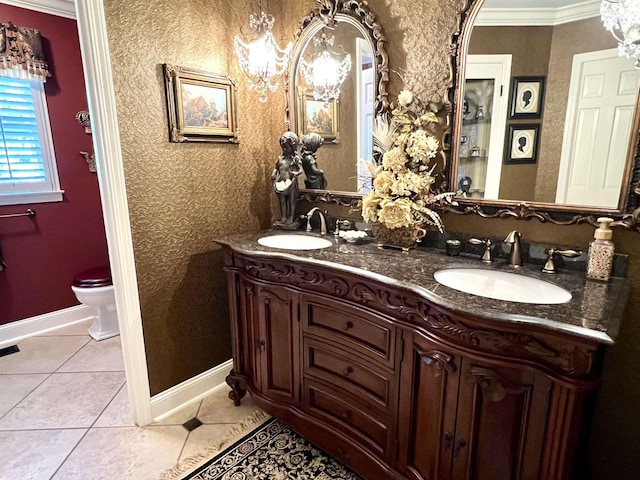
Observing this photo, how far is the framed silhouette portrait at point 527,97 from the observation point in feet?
4.64

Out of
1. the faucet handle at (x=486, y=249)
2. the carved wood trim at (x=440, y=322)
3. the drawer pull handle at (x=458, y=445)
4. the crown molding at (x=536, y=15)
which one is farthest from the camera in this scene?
the faucet handle at (x=486, y=249)

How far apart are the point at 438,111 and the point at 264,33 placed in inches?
39.4

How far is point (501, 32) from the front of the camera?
4.82 feet

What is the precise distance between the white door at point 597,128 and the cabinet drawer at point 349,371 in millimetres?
968

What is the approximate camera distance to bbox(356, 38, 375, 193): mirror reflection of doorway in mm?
1849

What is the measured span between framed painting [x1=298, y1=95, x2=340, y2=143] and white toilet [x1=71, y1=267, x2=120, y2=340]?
6.55 feet

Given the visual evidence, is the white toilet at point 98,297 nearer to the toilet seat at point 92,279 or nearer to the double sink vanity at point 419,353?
the toilet seat at point 92,279

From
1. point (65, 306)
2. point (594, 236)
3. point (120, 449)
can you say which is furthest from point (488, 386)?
point (65, 306)

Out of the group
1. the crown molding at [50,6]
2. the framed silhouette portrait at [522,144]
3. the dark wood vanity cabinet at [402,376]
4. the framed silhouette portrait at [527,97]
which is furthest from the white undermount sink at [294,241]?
the crown molding at [50,6]

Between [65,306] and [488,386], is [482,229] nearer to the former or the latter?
[488,386]

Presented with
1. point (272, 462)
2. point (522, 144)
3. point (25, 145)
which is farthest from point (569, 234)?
point (25, 145)

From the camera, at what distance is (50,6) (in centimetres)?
279

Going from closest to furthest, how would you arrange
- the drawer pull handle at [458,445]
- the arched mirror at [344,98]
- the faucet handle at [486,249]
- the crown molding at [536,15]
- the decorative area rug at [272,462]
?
the drawer pull handle at [458,445], the crown molding at [536,15], the faucet handle at [486,249], the decorative area rug at [272,462], the arched mirror at [344,98]

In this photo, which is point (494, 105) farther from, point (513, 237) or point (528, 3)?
point (513, 237)
